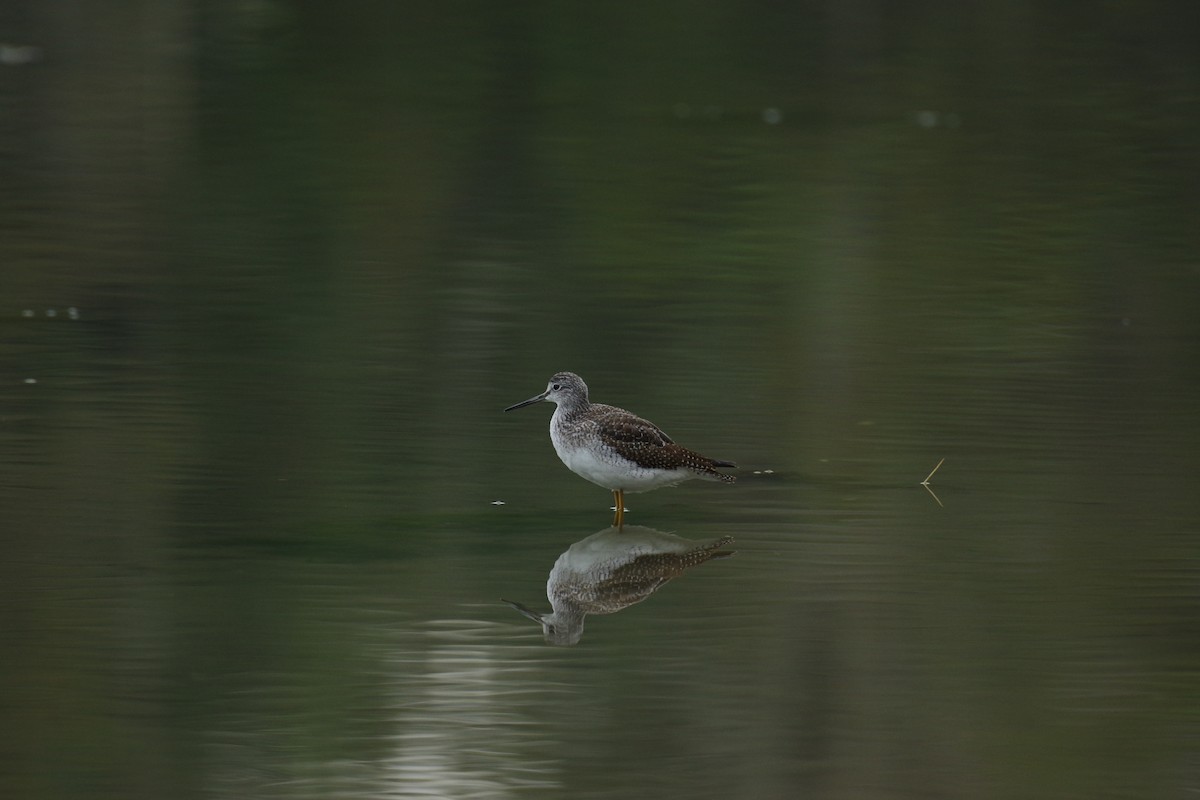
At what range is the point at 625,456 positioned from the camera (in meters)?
9.75

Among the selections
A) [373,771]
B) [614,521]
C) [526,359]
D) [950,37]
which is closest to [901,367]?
[526,359]

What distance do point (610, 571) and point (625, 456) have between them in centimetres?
93

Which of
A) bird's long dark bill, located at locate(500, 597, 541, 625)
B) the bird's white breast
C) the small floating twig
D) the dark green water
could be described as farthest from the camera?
the small floating twig

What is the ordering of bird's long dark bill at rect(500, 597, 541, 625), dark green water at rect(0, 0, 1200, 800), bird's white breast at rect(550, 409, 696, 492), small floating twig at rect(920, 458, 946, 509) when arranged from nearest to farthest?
1. dark green water at rect(0, 0, 1200, 800)
2. bird's long dark bill at rect(500, 597, 541, 625)
3. bird's white breast at rect(550, 409, 696, 492)
4. small floating twig at rect(920, 458, 946, 509)

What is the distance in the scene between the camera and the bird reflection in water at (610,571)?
8320mm

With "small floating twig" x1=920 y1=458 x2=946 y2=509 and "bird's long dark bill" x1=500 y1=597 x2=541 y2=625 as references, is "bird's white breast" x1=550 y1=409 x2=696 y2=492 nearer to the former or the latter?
"small floating twig" x1=920 y1=458 x2=946 y2=509

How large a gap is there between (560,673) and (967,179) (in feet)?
47.1

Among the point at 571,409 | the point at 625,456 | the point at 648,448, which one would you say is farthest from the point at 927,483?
the point at 571,409

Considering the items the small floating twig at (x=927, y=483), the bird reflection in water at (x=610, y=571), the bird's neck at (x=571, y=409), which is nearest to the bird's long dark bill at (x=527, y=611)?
the bird reflection in water at (x=610, y=571)

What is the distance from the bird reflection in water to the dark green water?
133 millimetres

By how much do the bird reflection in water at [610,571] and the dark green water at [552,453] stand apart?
133 mm

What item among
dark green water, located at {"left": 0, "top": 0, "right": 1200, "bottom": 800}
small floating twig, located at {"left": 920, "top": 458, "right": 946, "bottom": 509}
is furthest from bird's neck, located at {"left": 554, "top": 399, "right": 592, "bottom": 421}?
small floating twig, located at {"left": 920, "top": 458, "right": 946, "bottom": 509}

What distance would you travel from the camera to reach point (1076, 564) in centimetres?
914

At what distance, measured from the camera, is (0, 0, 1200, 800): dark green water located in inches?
279
